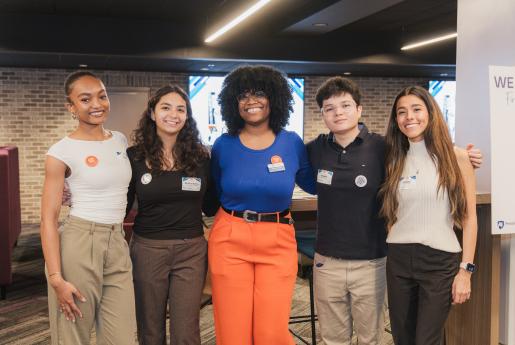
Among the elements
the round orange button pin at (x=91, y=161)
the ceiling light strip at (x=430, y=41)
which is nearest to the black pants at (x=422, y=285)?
the round orange button pin at (x=91, y=161)

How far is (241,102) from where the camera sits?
2.36 m

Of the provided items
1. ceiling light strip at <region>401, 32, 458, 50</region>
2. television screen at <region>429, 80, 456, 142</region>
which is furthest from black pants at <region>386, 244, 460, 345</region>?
television screen at <region>429, 80, 456, 142</region>

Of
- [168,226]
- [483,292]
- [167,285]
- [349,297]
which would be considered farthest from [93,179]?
[483,292]

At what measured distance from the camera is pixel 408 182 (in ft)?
7.24

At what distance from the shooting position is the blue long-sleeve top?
2223 millimetres

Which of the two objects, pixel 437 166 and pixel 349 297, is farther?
pixel 349 297

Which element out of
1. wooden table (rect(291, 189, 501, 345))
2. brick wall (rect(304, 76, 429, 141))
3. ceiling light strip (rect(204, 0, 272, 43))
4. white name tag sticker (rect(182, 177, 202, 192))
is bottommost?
wooden table (rect(291, 189, 501, 345))

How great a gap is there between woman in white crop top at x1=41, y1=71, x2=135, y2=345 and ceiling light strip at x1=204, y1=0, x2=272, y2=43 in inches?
151

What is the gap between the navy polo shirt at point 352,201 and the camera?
87.5 inches

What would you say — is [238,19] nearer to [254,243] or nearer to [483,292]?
[483,292]

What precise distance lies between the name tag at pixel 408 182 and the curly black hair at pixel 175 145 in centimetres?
87

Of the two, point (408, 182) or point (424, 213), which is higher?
point (408, 182)

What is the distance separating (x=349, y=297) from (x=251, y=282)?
0.46m

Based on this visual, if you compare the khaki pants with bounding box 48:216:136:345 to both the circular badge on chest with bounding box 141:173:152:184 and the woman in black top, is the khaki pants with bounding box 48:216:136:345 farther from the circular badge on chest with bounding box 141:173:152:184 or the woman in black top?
the circular badge on chest with bounding box 141:173:152:184
